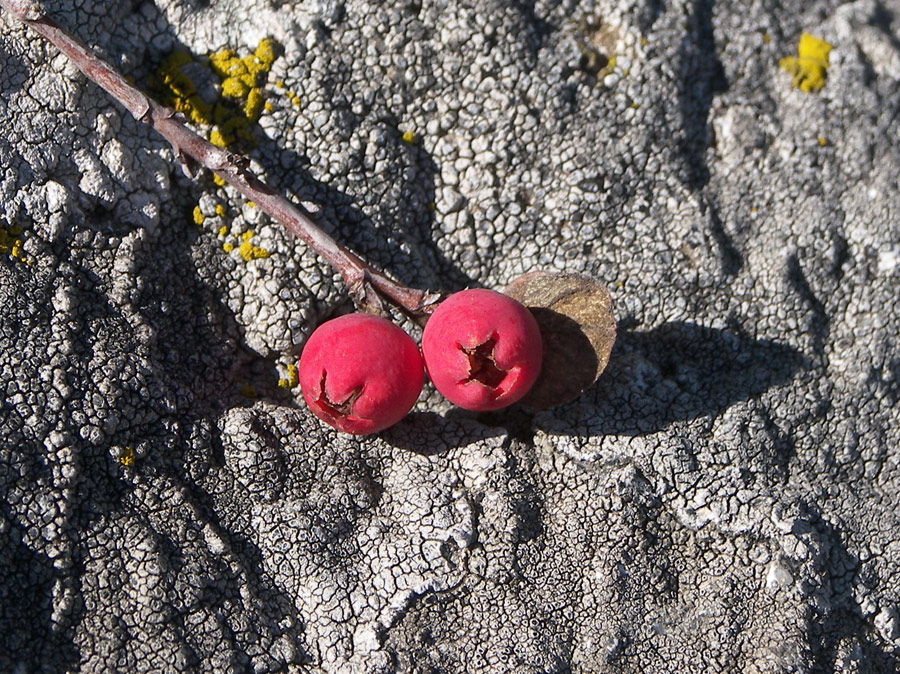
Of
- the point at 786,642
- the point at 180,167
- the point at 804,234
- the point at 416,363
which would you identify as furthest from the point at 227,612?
the point at 804,234

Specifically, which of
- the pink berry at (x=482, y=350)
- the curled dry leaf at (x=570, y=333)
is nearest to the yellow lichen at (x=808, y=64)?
the curled dry leaf at (x=570, y=333)

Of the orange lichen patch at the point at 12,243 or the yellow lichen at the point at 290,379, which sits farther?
the yellow lichen at the point at 290,379

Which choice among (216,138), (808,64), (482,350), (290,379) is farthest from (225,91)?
(808,64)

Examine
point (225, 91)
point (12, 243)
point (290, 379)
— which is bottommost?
point (290, 379)

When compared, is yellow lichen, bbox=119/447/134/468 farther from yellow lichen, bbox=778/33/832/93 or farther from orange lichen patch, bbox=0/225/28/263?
yellow lichen, bbox=778/33/832/93

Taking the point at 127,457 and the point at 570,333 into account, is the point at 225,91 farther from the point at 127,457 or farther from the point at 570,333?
the point at 570,333

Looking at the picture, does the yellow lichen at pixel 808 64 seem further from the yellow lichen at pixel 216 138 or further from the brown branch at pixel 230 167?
the yellow lichen at pixel 216 138
